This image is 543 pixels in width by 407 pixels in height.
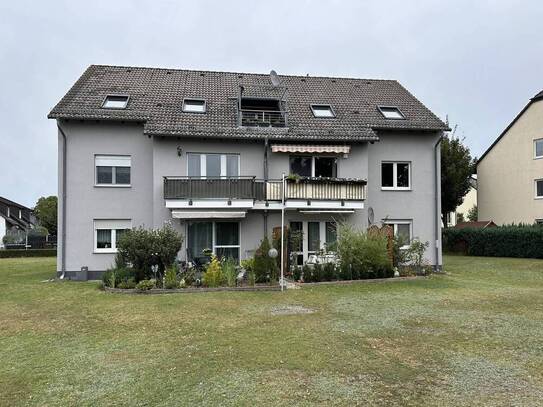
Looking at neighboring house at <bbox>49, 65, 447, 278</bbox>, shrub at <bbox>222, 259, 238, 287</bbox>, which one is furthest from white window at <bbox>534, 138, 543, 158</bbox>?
→ shrub at <bbox>222, 259, 238, 287</bbox>

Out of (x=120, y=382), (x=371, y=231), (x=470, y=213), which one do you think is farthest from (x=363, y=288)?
(x=470, y=213)

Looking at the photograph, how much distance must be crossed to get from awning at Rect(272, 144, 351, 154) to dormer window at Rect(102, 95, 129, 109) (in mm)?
7588

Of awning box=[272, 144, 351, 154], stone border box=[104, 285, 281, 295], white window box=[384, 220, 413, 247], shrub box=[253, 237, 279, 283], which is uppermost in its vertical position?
awning box=[272, 144, 351, 154]

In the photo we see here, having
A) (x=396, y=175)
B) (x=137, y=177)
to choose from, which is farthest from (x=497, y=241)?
(x=137, y=177)

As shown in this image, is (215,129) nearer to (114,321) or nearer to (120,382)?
(114,321)

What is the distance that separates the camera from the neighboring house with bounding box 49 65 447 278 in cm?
2064

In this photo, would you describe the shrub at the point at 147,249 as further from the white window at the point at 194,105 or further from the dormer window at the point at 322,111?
the dormer window at the point at 322,111

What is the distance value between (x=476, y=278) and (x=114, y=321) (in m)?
15.3

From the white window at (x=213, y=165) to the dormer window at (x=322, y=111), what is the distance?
17.0ft

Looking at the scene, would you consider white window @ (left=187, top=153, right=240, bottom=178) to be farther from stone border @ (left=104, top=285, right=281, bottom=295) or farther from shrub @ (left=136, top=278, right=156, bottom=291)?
shrub @ (left=136, top=278, right=156, bottom=291)

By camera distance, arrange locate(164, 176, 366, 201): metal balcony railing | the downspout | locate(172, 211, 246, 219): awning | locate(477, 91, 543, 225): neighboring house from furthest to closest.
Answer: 1. locate(477, 91, 543, 225): neighboring house
2. the downspout
3. locate(172, 211, 246, 219): awning
4. locate(164, 176, 366, 201): metal balcony railing

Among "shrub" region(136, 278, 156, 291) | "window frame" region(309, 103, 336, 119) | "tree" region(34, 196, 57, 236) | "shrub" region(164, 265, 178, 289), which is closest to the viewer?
"shrub" region(136, 278, 156, 291)

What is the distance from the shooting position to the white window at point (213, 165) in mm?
21422

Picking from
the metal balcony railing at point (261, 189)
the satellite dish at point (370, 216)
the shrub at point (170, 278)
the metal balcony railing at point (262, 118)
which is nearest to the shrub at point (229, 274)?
the shrub at point (170, 278)
